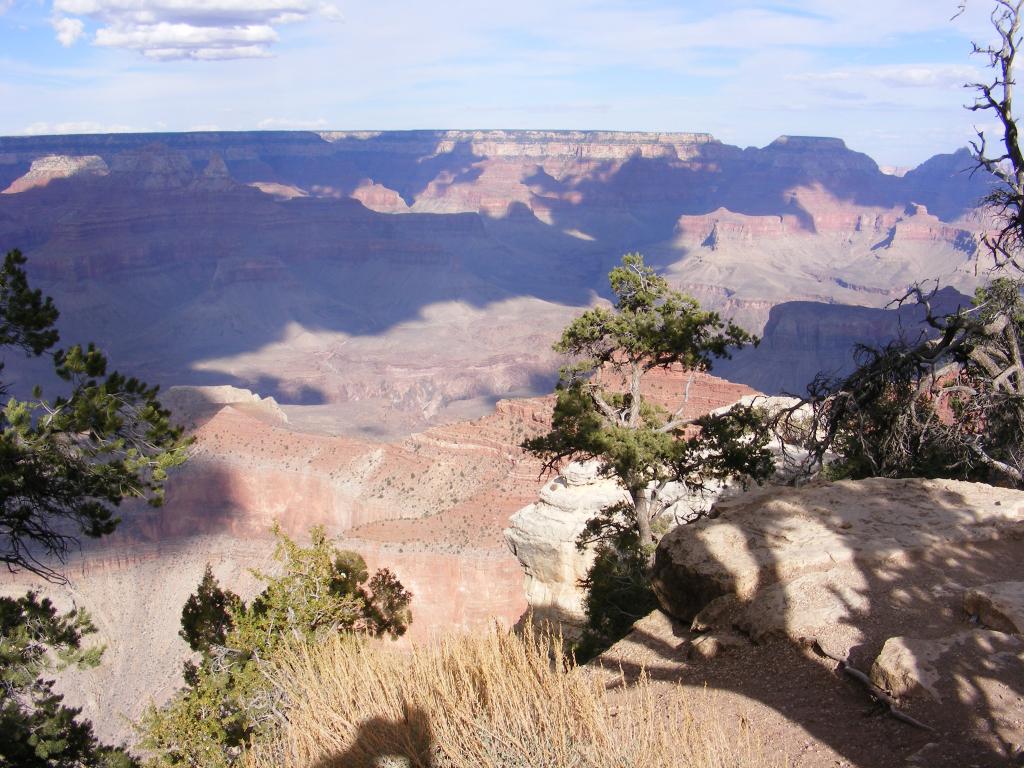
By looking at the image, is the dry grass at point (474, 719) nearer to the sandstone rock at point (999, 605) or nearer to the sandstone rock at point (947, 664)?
the sandstone rock at point (947, 664)

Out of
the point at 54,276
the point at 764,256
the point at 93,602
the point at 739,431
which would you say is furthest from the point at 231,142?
the point at 739,431

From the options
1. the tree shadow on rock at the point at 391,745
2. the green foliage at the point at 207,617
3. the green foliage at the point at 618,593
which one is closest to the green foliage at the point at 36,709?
the green foliage at the point at 207,617

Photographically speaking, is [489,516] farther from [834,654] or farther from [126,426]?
[834,654]

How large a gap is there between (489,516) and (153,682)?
511 inches

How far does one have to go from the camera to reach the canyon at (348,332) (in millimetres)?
31984

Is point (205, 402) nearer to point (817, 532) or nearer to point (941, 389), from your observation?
point (817, 532)

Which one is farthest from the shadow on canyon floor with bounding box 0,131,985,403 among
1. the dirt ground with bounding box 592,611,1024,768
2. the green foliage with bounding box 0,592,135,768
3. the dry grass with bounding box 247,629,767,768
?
the dry grass with bounding box 247,629,767,768

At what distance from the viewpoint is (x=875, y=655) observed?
677 cm

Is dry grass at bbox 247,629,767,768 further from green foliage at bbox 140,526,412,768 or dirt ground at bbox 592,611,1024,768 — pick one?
green foliage at bbox 140,526,412,768

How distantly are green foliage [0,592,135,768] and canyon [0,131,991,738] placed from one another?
776 cm

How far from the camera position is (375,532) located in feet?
101

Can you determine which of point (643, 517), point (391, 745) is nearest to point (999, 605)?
point (391, 745)

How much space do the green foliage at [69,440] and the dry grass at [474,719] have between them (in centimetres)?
428

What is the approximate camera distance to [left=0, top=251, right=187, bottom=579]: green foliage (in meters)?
9.02
